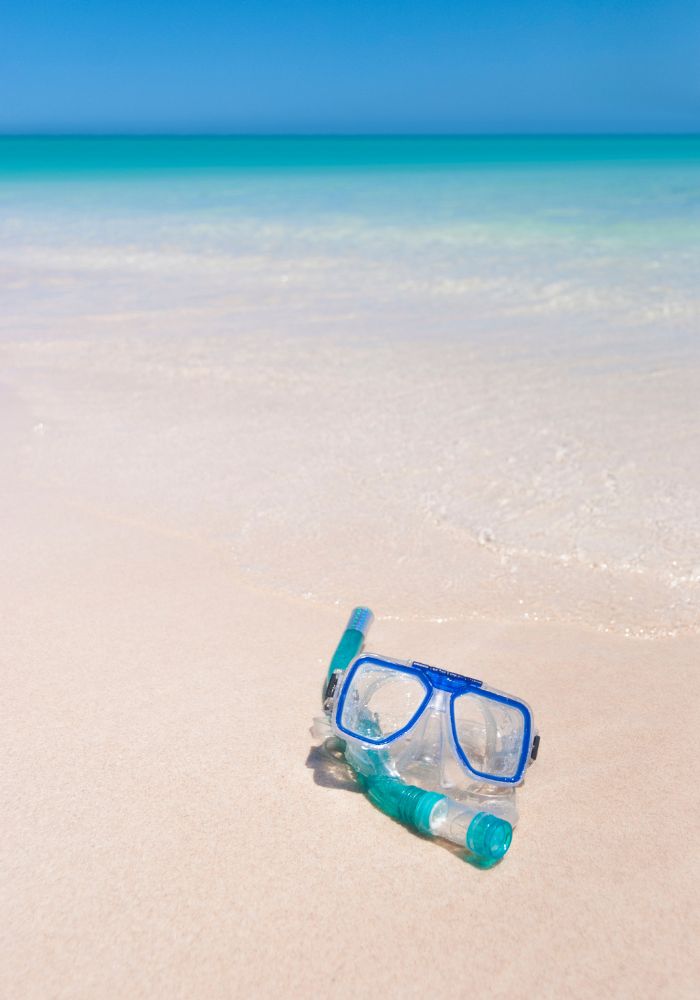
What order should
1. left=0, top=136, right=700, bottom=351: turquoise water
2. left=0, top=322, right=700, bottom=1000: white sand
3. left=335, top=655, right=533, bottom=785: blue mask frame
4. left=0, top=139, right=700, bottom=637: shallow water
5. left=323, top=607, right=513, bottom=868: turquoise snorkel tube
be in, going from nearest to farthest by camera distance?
left=0, top=322, right=700, bottom=1000: white sand, left=323, top=607, right=513, bottom=868: turquoise snorkel tube, left=335, top=655, right=533, bottom=785: blue mask frame, left=0, top=139, right=700, bottom=637: shallow water, left=0, top=136, right=700, bottom=351: turquoise water

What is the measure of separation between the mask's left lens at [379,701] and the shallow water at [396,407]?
586mm

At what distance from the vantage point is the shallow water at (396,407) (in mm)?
3094

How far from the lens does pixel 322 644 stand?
261 cm

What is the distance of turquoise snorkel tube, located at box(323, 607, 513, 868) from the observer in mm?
1779

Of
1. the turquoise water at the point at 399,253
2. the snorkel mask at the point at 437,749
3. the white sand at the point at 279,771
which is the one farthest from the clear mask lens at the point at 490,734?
the turquoise water at the point at 399,253

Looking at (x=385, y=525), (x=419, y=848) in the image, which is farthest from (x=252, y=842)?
(x=385, y=525)

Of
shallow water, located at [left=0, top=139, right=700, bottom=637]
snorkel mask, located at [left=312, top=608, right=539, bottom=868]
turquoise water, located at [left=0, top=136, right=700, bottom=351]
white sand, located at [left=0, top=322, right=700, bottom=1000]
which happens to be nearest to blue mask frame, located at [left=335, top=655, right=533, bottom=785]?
snorkel mask, located at [left=312, top=608, right=539, bottom=868]

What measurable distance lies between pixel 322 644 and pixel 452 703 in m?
0.73

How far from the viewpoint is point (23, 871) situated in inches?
70.2

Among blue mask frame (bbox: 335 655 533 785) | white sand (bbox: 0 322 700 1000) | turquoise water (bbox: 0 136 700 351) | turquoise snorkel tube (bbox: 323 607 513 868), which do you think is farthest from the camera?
turquoise water (bbox: 0 136 700 351)

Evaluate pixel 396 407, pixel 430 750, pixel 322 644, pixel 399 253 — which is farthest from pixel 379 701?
pixel 399 253

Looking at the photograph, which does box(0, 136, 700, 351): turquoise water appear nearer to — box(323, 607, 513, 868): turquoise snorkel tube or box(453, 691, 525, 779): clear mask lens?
box(453, 691, 525, 779): clear mask lens

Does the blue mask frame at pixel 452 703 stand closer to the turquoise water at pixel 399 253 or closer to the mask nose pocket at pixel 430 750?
the mask nose pocket at pixel 430 750

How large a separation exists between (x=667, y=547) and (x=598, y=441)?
1187 mm
